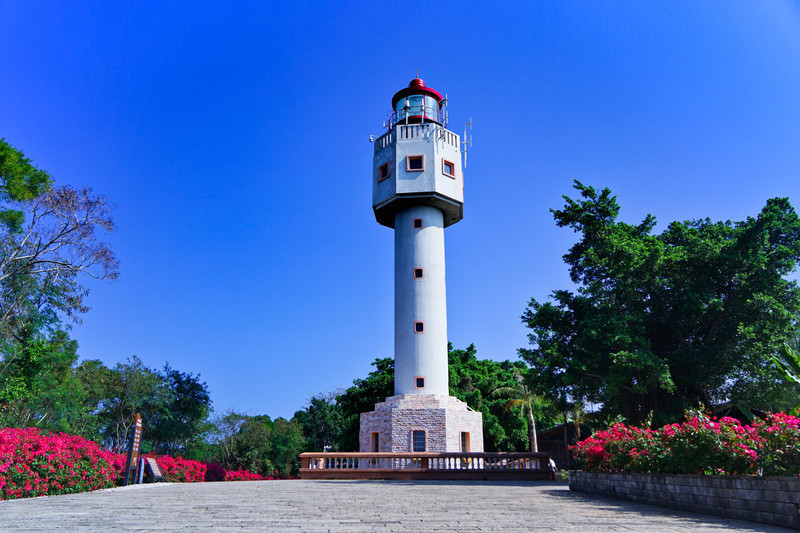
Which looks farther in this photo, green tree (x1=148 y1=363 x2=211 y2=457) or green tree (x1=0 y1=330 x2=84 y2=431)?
green tree (x1=148 y1=363 x2=211 y2=457)

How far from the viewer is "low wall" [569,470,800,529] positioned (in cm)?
781

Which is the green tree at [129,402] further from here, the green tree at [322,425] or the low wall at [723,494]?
→ the low wall at [723,494]

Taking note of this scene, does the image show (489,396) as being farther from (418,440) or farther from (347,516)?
(347,516)

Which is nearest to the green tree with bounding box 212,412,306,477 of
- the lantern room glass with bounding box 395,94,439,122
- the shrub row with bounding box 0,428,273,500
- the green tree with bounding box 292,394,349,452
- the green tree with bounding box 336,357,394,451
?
the green tree with bounding box 292,394,349,452

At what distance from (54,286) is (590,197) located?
2810 cm

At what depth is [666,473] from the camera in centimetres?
1110

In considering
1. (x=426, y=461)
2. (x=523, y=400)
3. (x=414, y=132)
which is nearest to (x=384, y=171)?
(x=414, y=132)

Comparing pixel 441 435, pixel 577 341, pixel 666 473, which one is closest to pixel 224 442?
pixel 441 435

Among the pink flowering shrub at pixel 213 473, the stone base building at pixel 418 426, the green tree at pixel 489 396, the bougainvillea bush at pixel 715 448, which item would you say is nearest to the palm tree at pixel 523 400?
the green tree at pixel 489 396

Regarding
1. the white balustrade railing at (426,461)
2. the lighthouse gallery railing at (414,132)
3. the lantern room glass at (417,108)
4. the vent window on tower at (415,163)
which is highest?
the lantern room glass at (417,108)

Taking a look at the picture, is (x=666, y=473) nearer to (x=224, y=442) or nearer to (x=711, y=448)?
(x=711, y=448)

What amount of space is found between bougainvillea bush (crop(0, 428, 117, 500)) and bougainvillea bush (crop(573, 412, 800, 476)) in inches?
539

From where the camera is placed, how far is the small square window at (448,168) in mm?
32062

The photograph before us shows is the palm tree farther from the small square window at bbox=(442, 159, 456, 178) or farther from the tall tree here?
the small square window at bbox=(442, 159, 456, 178)
